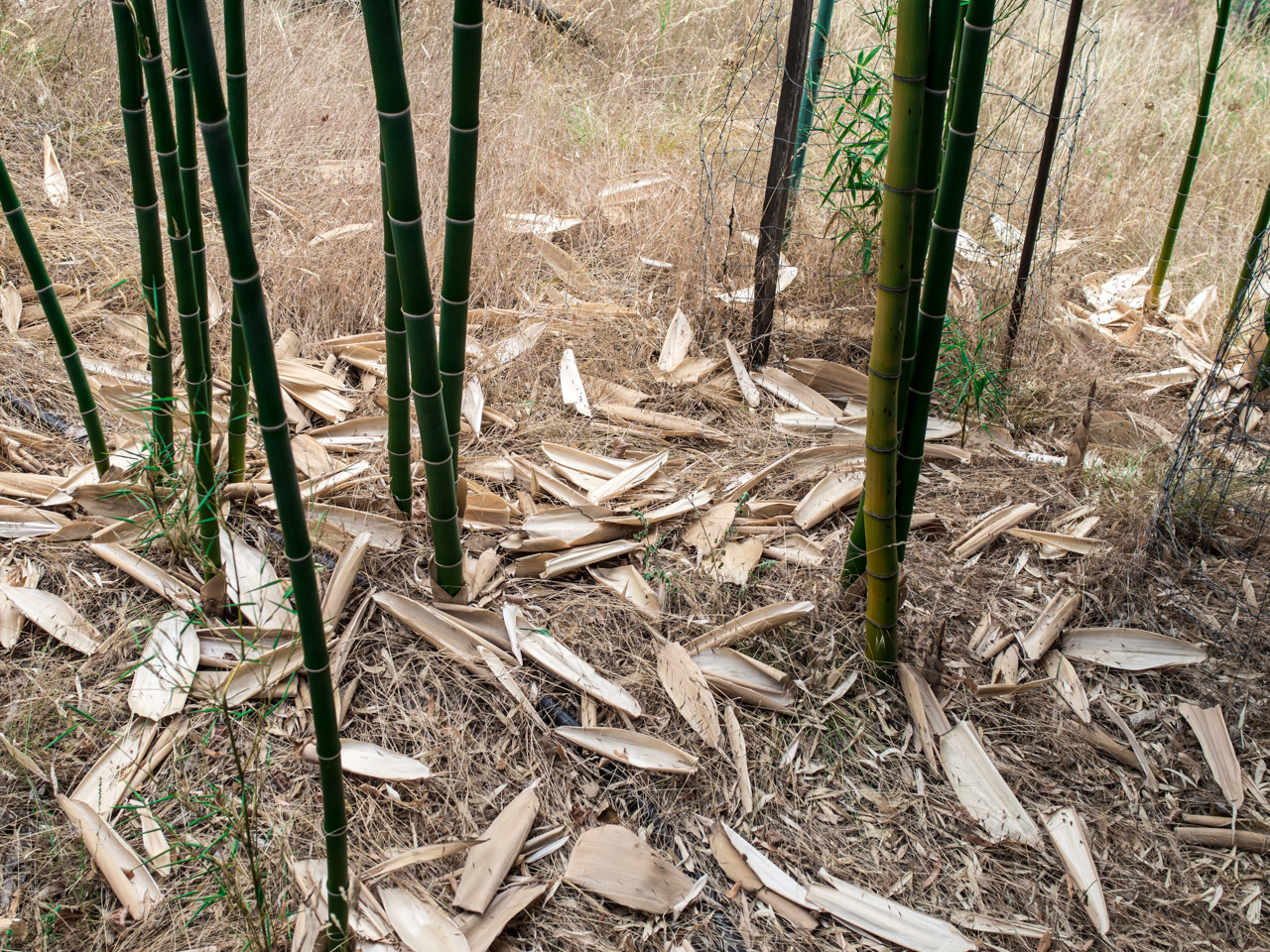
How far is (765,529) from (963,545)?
37 cm

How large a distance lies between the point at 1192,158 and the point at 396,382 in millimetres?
2160

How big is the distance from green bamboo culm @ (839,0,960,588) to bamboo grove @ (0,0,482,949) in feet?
1.80

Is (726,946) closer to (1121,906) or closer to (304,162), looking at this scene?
(1121,906)

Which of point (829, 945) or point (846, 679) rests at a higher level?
point (846, 679)

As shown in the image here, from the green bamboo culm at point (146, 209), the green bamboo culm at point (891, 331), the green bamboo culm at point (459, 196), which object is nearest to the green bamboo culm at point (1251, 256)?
the green bamboo culm at point (891, 331)

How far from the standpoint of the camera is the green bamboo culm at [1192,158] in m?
2.18

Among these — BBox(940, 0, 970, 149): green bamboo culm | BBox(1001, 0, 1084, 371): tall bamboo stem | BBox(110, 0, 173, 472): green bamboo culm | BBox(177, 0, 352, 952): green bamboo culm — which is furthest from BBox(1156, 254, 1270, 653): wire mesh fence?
BBox(110, 0, 173, 472): green bamboo culm

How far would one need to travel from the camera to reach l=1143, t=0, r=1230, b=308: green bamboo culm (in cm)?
218

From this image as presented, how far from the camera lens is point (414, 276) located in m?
1.10

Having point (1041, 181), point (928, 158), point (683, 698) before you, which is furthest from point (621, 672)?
point (1041, 181)

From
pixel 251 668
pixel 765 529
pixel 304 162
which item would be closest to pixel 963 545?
pixel 765 529

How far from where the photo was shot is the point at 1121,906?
1115 millimetres

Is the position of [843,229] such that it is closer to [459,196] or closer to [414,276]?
[459,196]

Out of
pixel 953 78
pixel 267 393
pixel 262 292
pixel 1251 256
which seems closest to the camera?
pixel 267 393
